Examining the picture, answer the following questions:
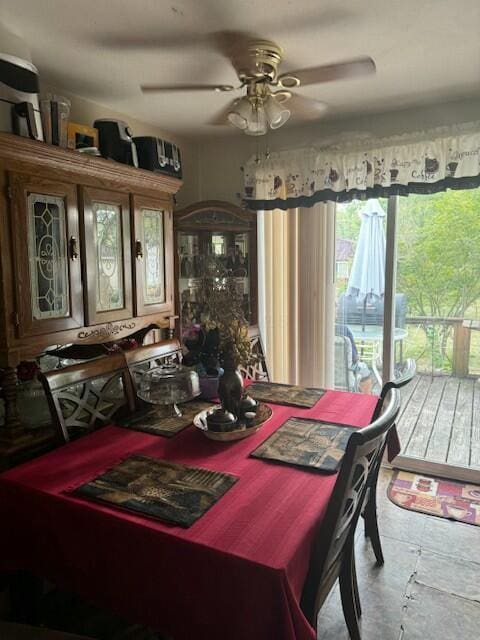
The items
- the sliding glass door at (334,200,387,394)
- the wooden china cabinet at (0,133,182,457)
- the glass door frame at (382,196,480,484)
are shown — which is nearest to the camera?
the wooden china cabinet at (0,133,182,457)

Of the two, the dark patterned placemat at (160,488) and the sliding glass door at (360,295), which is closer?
→ the dark patterned placemat at (160,488)

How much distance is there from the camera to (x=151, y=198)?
2.61 metres

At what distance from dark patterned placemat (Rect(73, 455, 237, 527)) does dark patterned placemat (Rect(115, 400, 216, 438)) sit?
0.93 ft

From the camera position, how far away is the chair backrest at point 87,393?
174 centimetres

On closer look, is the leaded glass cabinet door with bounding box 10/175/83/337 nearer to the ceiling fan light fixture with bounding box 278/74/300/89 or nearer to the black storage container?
the black storage container

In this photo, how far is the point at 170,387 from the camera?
6.60 feet

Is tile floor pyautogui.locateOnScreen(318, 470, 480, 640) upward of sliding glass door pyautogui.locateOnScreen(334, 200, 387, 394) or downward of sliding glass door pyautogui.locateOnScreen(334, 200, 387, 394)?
downward

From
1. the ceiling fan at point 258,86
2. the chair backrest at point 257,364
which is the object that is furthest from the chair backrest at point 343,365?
the ceiling fan at point 258,86

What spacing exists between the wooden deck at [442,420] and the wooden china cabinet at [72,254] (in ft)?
6.40

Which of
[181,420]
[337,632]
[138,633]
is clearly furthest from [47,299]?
[337,632]

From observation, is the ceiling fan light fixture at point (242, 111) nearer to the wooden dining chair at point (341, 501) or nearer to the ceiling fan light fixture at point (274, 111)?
the ceiling fan light fixture at point (274, 111)

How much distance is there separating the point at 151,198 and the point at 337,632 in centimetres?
229

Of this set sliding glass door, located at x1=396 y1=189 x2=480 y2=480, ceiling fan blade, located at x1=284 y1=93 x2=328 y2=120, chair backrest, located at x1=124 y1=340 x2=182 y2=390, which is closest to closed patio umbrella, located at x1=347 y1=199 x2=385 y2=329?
sliding glass door, located at x1=396 y1=189 x2=480 y2=480

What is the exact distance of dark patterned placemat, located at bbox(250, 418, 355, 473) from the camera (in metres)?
1.52
